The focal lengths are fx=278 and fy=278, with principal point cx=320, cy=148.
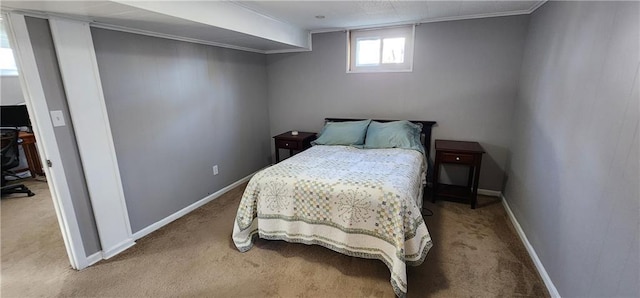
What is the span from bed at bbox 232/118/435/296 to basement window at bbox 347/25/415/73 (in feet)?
4.92

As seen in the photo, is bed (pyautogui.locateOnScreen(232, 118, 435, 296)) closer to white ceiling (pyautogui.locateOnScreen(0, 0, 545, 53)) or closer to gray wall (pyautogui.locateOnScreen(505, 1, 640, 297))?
gray wall (pyautogui.locateOnScreen(505, 1, 640, 297))

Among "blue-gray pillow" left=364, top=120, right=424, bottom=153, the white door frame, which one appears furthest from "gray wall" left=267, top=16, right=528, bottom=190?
the white door frame

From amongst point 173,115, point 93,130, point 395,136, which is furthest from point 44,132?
point 395,136

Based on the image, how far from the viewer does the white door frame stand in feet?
5.60

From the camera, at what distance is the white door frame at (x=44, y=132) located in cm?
171

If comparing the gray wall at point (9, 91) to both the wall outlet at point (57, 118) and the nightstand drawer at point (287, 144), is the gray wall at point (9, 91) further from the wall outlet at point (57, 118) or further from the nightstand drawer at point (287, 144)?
the nightstand drawer at point (287, 144)

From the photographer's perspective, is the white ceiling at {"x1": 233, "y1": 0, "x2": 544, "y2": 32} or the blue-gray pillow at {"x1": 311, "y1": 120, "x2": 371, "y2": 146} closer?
the white ceiling at {"x1": 233, "y1": 0, "x2": 544, "y2": 32}

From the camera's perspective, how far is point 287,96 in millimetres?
4152

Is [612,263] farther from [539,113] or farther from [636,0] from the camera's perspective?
[539,113]

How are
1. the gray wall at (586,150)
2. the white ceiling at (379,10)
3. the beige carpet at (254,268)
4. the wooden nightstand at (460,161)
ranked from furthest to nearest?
the wooden nightstand at (460,161), the white ceiling at (379,10), the beige carpet at (254,268), the gray wall at (586,150)

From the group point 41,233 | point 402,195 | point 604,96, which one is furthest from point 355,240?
point 41,233

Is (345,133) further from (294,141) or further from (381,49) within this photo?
(381,49)

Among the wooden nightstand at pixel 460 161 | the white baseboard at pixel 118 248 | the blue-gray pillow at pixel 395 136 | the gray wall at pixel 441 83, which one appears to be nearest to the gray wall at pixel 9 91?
the white baseboard at pixel 118 248

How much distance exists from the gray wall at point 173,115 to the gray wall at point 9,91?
3.48 meters
